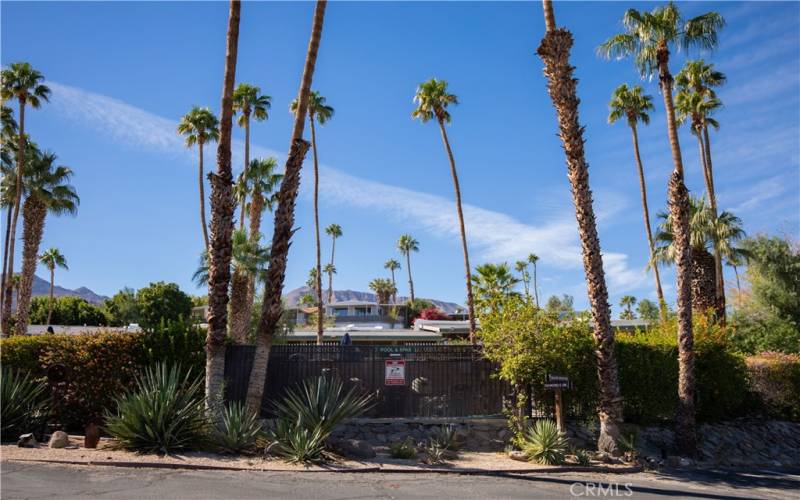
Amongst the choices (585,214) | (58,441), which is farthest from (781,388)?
(58,441)

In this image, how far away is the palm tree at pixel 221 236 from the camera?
1378 cm

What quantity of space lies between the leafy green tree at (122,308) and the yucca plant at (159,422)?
50.4 meters

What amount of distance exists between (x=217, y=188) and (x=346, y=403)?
5691mm

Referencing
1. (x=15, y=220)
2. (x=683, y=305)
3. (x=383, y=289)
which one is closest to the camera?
(x=683, y=305)

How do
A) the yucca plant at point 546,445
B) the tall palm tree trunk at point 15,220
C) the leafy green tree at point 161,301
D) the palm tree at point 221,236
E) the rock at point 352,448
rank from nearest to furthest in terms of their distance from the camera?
the rock at point 352,448 < the yucca plant at point 546,445 < the palm tree at point 221,236 < the tall palm tree trunk at point 15,220 < the leafy green tree at point 161,301

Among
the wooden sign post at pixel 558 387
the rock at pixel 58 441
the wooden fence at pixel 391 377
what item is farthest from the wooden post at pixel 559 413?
the rock at pixel 58 441

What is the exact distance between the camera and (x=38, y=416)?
1312 centimetres

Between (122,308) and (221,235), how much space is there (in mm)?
53067

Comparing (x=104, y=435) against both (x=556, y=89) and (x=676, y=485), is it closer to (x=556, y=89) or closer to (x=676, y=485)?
(x=676, y=485)

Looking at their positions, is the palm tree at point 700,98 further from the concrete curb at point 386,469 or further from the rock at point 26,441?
the rock at point 26,441

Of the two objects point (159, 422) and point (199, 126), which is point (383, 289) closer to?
point (199, 126)

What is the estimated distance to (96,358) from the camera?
14.2 m

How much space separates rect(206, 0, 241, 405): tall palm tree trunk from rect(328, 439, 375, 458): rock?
2.80 meters

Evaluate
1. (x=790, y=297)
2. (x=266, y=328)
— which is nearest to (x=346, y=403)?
(x=266, y=328)
